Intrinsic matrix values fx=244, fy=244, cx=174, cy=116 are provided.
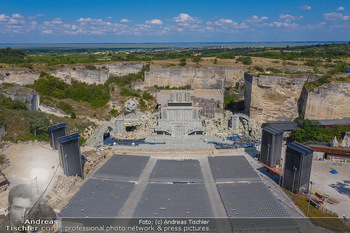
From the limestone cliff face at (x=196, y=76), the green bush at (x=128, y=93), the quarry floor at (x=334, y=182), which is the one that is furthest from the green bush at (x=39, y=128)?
the limestone cliff face at (x=196, y=76)

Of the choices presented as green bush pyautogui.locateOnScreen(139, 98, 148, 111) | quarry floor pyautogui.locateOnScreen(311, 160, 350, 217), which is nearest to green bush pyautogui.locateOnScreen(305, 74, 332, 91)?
quarry floor pyautogui.locateOnScreen(311, 160, 350, 217)

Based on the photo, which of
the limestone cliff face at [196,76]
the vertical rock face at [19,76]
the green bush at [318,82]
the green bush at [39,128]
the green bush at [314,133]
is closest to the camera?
the green bush at [39,128]

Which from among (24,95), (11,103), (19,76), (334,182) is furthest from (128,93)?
(334,182)

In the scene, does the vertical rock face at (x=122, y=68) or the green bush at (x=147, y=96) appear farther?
the vertical rock face at (x=122, y=68)

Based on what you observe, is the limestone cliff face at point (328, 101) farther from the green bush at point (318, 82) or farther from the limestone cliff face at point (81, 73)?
the limestone cliff face at point (81, 73)

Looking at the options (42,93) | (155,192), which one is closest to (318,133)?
(155,192)

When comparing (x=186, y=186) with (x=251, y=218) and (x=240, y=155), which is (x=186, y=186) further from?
(x=240, y=155)

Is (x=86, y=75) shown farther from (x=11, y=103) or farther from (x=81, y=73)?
(x=11, y=103)
